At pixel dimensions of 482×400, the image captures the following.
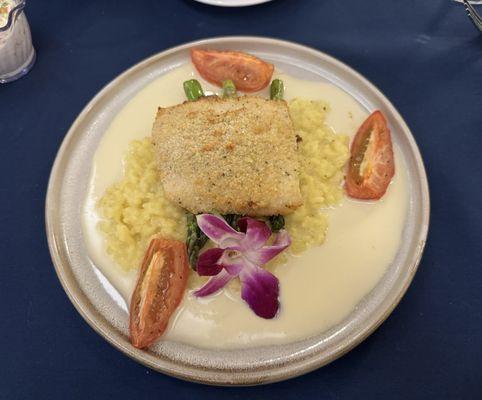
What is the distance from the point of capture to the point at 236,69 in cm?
250

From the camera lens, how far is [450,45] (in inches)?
110

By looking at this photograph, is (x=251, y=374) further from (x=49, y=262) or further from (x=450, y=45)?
(x=450, y=45)

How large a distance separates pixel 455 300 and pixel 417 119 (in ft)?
3.25

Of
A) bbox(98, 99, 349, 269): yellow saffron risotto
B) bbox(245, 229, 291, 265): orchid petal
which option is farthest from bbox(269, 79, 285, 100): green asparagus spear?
bbox(245, 229, 291, 265): orchid petal

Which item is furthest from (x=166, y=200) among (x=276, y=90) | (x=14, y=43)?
(x=14, y=43)

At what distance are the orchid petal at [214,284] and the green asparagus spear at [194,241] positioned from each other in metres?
0.12

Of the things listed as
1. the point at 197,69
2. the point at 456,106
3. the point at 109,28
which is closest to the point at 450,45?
the point at 456,106

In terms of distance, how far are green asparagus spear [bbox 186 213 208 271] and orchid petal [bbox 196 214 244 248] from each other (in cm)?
12

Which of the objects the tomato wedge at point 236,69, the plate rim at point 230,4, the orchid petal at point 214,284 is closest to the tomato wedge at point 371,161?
the tomato wedge at point 236,69

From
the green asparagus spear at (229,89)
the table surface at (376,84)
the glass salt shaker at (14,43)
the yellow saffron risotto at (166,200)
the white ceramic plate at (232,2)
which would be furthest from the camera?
the white ceramic plate at (232,2)

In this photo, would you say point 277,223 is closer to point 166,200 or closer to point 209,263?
point 209,263

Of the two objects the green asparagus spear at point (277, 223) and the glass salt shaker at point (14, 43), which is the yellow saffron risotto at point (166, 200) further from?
the glass salt shaker at point (14, 43)

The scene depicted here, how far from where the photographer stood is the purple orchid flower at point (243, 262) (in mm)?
1929

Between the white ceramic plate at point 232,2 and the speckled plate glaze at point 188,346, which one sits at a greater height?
the white ceramic plate at point 232,2
